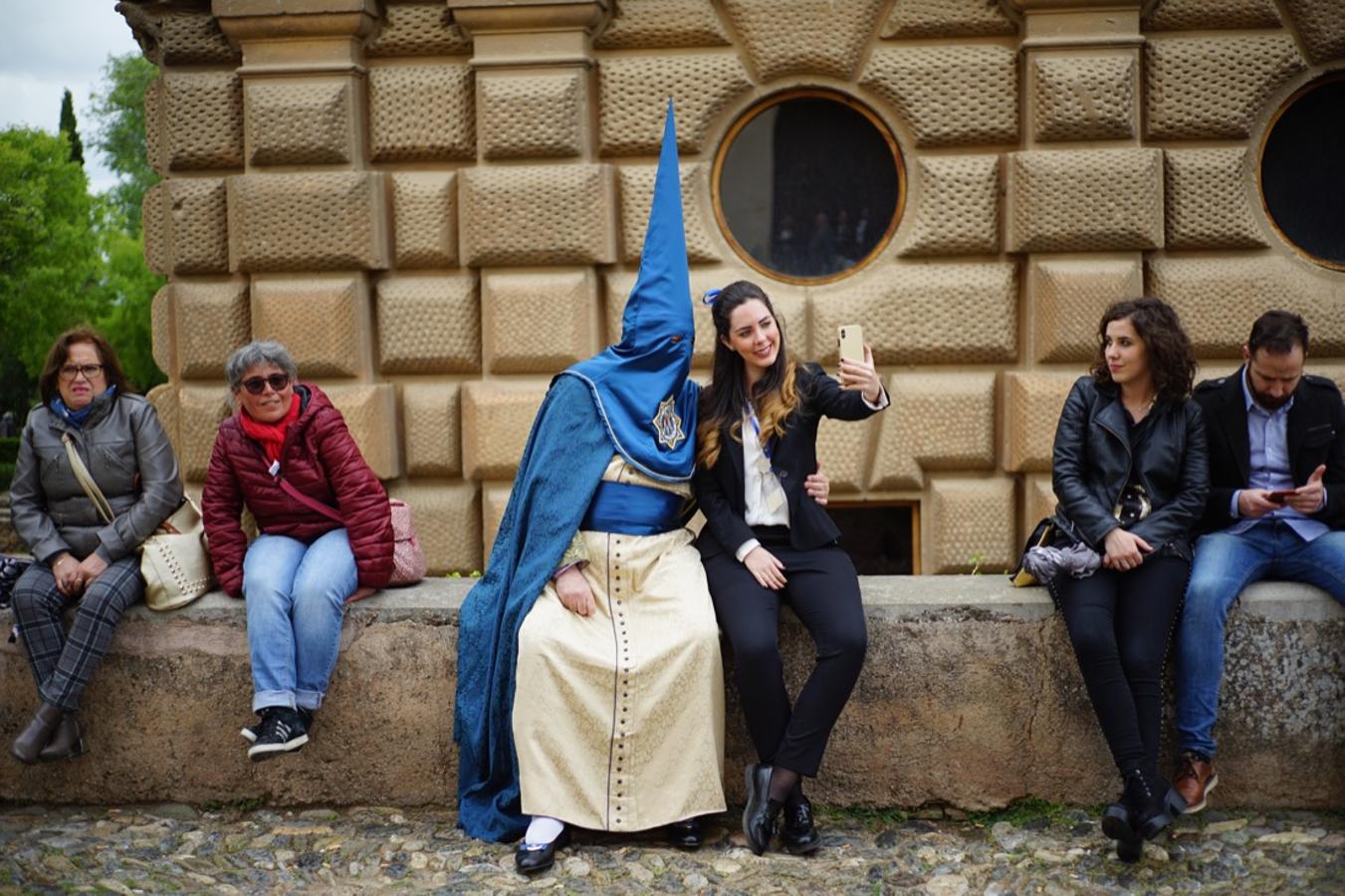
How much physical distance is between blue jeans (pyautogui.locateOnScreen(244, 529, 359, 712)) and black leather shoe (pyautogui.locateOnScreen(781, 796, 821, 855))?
159cm

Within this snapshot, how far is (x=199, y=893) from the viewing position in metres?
3.90

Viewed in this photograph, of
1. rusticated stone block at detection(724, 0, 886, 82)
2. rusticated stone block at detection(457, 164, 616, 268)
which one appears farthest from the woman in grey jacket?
rusticated stone block at detection(724, 0, 886, 82)

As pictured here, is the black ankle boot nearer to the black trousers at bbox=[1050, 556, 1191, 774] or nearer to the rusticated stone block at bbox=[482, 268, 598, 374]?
the black trousers at bbox=[1050, 556, 1191, 774]

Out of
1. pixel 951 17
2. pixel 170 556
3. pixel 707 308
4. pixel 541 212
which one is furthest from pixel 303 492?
pixel 951 17

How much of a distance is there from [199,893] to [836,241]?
4.72m

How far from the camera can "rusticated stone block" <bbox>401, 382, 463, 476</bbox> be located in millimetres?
7203

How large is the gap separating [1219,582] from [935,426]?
116 inches

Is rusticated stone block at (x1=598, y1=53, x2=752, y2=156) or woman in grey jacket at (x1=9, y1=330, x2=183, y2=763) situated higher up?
rusticated stone block at (x1=598, y1=53, x2=752, y2=156)

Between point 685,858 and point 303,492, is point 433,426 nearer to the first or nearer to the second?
point 303,492

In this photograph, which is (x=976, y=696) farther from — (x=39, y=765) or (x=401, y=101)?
(x=401, y=101)

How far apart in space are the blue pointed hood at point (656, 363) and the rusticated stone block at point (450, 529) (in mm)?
2957

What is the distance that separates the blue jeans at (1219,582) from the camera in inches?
163

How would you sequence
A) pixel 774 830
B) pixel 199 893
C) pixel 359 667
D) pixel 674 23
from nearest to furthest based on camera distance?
pixel 199 893, pixel 774 830, pixel 359 667, pixel 674 23

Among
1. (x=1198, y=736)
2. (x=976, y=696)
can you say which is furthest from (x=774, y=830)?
(x=1198, y=736)
